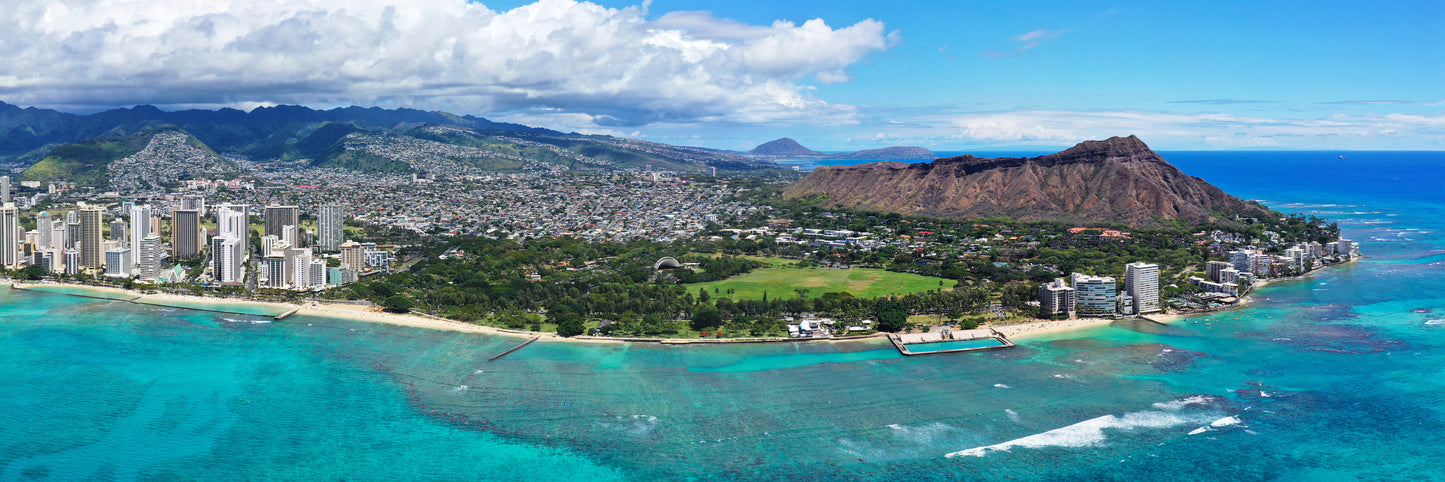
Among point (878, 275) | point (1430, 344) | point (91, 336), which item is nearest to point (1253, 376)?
point (1430, 344)

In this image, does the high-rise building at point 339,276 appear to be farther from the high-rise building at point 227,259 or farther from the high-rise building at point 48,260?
the high-rise building at point 48,260

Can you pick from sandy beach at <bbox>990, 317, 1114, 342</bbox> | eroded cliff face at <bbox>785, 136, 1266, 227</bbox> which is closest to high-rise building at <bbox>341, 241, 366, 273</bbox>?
sandy beach at <bbox>990, 317, 1114, 342</bbox>

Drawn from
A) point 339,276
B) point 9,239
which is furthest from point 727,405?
point 9,239

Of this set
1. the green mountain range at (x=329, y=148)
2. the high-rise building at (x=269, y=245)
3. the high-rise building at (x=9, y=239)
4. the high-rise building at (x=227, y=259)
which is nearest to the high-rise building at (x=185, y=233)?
the high-rise building at (x=269, y=245)

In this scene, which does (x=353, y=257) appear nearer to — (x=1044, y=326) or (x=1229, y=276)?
(x=1044, y=326)

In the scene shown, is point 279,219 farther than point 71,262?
Yes

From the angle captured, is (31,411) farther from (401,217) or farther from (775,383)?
(401,217)

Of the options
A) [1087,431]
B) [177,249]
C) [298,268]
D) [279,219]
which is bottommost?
[1087,431]
